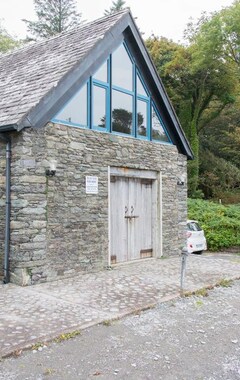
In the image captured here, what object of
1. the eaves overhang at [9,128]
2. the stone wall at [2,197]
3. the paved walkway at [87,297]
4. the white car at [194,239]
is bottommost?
the paved walkway at [87,297]

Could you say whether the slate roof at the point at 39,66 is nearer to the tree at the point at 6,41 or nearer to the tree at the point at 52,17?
the tree at the point at 6,41

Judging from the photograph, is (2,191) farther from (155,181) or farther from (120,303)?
(155,181)

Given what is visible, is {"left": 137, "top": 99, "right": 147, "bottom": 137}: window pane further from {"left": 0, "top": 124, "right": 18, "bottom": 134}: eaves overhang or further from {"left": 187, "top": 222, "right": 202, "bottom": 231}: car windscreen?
{"left": 187, "top": 222, "right": 202, "bottom": 231}: car windscreen

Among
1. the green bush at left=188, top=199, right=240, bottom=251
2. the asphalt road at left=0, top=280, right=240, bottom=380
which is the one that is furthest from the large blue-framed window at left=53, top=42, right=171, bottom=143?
the green bush at left=188, top=199, right=240, bottom=251

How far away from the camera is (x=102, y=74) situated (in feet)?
30.8

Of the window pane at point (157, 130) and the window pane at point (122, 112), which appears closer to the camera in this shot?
the window pane at point (122, 112)

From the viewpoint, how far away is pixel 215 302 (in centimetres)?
666

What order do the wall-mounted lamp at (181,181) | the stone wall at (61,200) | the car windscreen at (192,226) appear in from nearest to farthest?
the stone wall at (61,200)
the wall-mounted lamp at (181,181)
the car windscreen at (192,226)

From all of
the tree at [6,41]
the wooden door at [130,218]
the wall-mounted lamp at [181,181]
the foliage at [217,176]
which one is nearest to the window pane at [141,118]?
the wooden door at [130,218]

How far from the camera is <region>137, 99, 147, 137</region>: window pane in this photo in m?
10.5

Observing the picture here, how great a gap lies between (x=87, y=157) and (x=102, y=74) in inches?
87.8

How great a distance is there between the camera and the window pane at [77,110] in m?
8.43

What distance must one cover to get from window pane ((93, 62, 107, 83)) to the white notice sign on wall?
2510 mm

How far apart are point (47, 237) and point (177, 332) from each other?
12.3 ft
